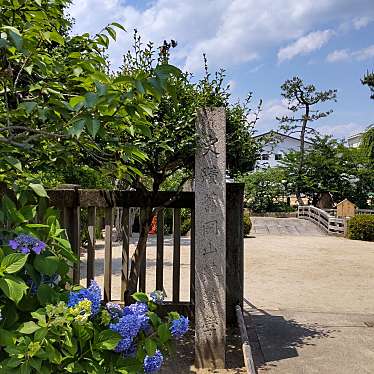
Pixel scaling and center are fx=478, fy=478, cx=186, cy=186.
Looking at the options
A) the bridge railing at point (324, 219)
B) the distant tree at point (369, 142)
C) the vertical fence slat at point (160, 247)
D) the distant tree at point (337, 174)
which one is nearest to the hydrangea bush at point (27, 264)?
the vertical fence slat at point (160, 247)

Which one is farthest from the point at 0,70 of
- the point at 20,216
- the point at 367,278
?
the point at 367,278

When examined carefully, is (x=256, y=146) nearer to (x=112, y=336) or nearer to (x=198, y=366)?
(x=198, y=366)

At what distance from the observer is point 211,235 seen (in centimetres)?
336

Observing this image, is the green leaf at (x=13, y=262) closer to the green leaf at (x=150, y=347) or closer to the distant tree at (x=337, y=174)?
the green leaf at (x=150, y=347)

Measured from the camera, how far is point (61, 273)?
1.82 m

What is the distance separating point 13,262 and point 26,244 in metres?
0.10

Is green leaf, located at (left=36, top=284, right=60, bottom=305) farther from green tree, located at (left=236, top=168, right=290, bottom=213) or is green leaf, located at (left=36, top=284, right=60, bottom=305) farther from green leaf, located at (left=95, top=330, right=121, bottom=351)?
green tree, located at (left=236, top=168, right=290, bottom=213)

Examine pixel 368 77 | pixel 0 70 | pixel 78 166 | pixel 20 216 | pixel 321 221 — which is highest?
pixel 368 77

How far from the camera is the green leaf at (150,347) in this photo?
5.63ft

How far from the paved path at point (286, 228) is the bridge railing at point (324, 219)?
0.30 m

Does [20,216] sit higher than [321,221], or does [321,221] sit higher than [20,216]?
[20,216]

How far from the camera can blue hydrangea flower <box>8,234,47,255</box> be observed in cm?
167

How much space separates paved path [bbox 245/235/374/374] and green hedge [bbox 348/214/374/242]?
7.38m

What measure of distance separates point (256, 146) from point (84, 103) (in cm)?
261
